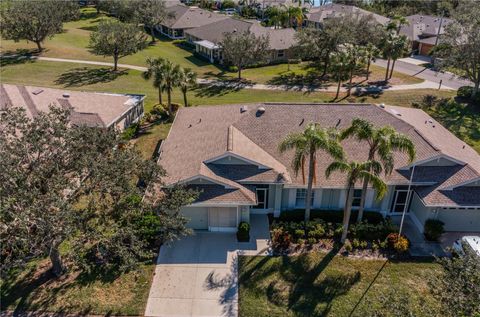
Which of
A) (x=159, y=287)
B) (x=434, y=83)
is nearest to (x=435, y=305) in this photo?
(x=159, y=287)

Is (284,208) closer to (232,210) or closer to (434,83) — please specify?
(232,210)

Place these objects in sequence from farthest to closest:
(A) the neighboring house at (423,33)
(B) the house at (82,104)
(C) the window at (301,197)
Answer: (A) the neighboring house at (423,33) < (B) the house at (82,104) < (C) the window at (301,197)

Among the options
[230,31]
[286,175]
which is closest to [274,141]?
[286,175]

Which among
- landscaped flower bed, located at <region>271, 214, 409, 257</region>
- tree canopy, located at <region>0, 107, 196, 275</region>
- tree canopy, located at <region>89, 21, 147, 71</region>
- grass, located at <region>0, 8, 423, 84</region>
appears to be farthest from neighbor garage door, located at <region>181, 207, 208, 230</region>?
tree canopy, located at <region>89, 21, 147, 71</region>

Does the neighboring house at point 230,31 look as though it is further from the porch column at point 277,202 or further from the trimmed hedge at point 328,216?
the trimmed hedge at point 328,216

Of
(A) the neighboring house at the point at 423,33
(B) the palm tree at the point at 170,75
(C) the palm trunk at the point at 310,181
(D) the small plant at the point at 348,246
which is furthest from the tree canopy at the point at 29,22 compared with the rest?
(A) the neighboring house at the point at 423,33

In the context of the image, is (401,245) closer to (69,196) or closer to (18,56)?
(69,196)
